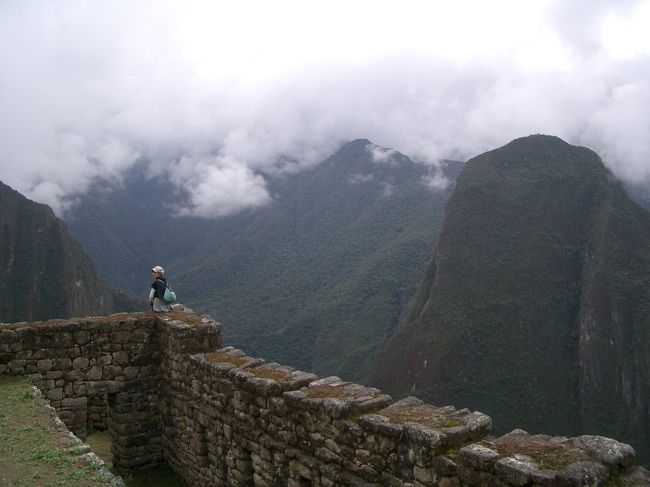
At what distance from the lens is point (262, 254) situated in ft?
499

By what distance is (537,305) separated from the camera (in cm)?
8662

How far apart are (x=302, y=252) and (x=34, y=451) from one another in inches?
5895

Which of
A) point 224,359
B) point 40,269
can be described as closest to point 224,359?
point 224,359

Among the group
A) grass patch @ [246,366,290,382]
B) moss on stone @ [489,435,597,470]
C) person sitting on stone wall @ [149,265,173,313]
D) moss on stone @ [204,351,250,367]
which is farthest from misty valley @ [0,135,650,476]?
moss on stone @ [489,435,597,470]

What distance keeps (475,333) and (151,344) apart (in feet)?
253

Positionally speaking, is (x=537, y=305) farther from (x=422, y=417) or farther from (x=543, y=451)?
(x=543, y=451)

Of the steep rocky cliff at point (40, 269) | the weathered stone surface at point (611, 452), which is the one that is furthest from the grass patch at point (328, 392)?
the steep rocky cliff at point (40, 269)

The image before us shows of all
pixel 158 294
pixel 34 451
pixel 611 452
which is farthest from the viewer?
pixel 158 294

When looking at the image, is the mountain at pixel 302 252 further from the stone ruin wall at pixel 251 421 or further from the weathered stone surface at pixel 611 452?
the weathered stone surface at pixel 611 452

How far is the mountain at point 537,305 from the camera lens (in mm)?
71875

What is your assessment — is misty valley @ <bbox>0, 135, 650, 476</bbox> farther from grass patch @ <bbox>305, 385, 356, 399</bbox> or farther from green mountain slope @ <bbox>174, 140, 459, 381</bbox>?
grass patch @ <bbox>305, 385, 356, 399</bbox>

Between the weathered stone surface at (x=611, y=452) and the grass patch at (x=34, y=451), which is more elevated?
the weathered stone surface at (x=611, y=452)

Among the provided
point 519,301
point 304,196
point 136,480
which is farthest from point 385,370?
point 304,196

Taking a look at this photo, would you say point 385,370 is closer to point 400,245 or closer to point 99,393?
point 400,245
